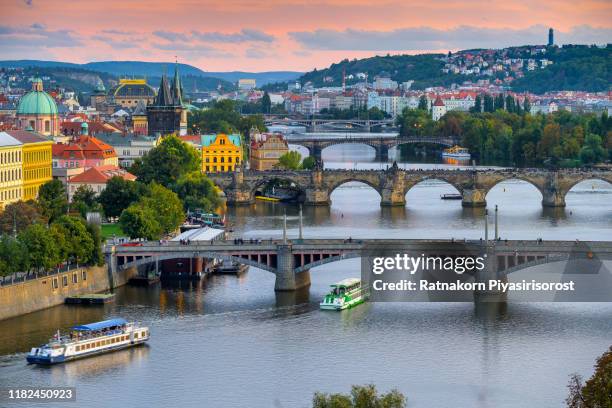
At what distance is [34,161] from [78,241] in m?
16.7

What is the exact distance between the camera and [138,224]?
50188 mm

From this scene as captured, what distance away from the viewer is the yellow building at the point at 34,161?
5925cm

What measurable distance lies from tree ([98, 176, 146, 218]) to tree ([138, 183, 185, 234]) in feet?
3.84

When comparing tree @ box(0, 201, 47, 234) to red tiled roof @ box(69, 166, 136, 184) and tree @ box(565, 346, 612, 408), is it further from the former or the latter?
tree @ box(565, 346, 612, 408)

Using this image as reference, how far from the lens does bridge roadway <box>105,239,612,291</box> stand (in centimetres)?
4400

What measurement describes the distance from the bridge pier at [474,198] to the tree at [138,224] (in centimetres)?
2367

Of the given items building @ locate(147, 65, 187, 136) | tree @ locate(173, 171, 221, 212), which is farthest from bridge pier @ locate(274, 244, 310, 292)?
building @ locate(147, 65, 187, 136)

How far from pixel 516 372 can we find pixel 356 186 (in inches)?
1891

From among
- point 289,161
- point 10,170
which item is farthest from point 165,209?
point 289,161

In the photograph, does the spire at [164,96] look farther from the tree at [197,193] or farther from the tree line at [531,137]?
the tree at [197,193]

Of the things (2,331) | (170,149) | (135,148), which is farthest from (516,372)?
(135,148)

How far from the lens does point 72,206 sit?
56000mm

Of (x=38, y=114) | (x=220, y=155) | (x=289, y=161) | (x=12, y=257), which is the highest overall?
(x=38, y=114)

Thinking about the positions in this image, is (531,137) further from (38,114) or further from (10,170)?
(10,170)
